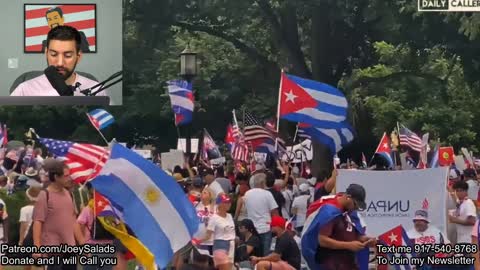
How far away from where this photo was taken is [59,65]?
2311 cm

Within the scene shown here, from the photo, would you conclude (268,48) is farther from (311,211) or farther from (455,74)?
(311,211)

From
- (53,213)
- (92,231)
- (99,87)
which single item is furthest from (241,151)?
(53,213)

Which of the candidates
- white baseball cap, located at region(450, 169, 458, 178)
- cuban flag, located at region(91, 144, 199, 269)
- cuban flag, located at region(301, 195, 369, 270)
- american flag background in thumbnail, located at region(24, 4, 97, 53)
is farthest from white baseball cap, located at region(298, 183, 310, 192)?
cuban flag, located at region(91, 144, 199, 269)

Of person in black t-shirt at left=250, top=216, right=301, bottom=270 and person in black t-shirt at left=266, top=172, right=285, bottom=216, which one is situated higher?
person in black t-shirt at left=266, top=172, right=285, bottom=216

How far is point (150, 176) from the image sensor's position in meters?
11.3

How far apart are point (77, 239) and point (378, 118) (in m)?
32.5

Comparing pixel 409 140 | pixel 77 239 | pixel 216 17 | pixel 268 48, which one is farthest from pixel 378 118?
pixel 77 239

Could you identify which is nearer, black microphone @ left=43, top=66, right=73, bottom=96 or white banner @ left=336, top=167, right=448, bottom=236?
white banner @ left=336, top=167, right=448, bottom=236

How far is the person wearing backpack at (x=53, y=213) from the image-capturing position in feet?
40.8

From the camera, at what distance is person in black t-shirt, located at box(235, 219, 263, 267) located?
1523 cm

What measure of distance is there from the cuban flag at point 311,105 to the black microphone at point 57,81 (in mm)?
5155

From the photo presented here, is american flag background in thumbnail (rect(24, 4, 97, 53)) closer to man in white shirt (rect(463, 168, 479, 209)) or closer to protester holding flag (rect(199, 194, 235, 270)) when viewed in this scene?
man in white shirt (rect(463, 168, 479, 209))

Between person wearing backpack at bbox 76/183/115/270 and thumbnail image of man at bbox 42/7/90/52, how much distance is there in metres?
9.49

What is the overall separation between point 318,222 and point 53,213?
287cm
